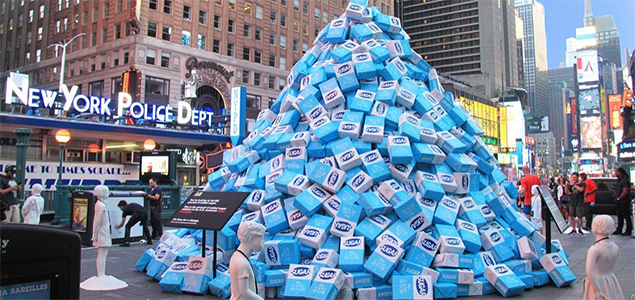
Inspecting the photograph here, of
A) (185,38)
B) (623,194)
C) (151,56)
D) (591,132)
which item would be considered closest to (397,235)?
(623,194)

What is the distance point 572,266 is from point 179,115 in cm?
2859

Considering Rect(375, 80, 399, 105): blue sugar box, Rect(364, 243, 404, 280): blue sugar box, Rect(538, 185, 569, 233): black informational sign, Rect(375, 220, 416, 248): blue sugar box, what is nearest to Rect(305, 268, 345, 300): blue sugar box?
Rect(364, 243, 404, 280): blue sugar box

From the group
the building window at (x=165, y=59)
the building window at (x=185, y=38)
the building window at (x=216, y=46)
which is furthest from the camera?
the building window at (x=216, y=46)

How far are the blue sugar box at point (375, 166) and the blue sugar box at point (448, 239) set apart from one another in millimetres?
1226

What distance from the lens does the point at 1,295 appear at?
202 centimetres

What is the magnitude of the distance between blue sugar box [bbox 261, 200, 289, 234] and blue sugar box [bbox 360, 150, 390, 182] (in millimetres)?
1629

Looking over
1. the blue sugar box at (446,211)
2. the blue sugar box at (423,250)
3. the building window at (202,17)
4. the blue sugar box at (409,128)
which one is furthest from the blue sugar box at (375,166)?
the building window at (202,17)

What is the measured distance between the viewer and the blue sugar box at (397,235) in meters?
7.44

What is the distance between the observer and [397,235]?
24.8 feet

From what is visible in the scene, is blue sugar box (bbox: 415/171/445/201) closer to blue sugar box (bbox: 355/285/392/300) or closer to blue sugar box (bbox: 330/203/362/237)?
blue sugar box (bbox: 330/203/362/237)

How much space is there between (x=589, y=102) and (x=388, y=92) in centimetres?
14613

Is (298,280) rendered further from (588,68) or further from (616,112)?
(588,68)

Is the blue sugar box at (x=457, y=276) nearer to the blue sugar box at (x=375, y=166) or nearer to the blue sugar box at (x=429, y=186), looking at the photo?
the blue sugar box at (x=429, y=186)

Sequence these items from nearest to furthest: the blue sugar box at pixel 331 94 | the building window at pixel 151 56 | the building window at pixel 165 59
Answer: the blue sugar box at pixel 331 94 < the building window at pixel 151 56 < the building window at pixel 165 59
